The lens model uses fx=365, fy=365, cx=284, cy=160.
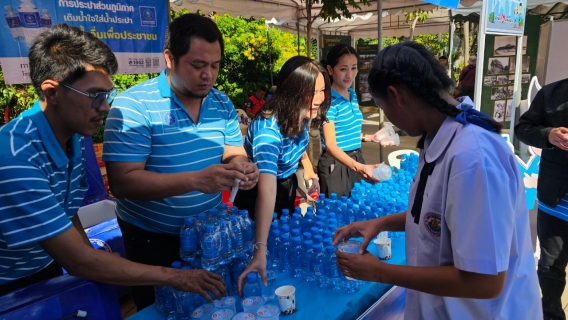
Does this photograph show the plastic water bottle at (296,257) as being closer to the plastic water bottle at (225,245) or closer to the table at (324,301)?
the table at (324,301)

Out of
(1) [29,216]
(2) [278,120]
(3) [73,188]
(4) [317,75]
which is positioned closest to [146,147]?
(3) [73,188]

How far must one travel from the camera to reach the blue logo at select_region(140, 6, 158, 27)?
333 cm

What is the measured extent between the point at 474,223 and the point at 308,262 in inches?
36.1

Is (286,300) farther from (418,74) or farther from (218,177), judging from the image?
(418,74)

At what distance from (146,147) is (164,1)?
2.34 metres

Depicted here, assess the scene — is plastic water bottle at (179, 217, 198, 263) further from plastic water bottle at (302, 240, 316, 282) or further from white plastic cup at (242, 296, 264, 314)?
plastic water bottle at (302, 240, 316, 282)

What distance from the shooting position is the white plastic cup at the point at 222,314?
4.43 feet

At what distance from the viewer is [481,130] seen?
1045mm

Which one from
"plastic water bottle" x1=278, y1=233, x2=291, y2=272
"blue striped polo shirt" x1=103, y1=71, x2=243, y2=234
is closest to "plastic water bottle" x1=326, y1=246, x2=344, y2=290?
"plastic water bottle" x1=278, y1=233, x2=291, y2=272

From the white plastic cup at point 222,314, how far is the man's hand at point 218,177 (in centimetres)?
47

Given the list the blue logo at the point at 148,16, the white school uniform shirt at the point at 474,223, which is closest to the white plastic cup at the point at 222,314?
the white school uniform shirt at the point at 474,223

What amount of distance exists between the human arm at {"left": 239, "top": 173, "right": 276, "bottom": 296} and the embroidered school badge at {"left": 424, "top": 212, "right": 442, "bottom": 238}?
2.42ft

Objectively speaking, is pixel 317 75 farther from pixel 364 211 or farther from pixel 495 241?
pixel 495 241

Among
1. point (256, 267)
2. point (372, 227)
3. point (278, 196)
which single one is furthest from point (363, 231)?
point (278, 196)
